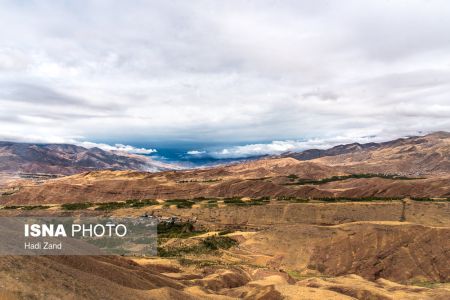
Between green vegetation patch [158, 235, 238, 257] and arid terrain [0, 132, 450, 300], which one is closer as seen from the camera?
arid terrain [0, 132, 450, 300]

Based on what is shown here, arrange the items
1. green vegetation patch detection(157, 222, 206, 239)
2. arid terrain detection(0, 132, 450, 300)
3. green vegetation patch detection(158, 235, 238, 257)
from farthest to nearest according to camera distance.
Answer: green vegetation patch detection(157, 222, 206, 239), green vegetation patch detection(158, 235, 238, 257), arid terrain detection(0, 132, 450, 300)

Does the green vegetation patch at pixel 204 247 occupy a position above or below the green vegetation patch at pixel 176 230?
above

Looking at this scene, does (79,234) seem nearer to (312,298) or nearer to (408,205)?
(312,298)

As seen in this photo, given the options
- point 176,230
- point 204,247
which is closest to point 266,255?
point 204,247

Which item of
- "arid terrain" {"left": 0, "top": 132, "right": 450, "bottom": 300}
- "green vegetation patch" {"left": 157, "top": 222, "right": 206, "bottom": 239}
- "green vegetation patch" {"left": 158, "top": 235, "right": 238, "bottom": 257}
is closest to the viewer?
"arid terrain" {"left": 0, "top": 132, "right": 450, "bottom": 300}

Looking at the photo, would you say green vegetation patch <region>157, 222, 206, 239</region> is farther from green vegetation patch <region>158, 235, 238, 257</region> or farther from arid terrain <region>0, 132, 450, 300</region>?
green vegetation patch <region>158, 235, 238, 257</region>

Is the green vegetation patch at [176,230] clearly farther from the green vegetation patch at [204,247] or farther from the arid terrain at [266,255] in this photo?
the green vegetation patch at [204,247]

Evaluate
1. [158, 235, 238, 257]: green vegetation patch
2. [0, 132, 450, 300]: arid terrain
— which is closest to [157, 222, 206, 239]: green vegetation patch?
[0, 132, 450, 300]: arid terrain

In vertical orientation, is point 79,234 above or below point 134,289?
below

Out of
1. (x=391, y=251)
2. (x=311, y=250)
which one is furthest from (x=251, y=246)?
(x=391, y=251)

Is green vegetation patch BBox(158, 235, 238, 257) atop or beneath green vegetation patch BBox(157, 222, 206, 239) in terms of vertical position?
atop

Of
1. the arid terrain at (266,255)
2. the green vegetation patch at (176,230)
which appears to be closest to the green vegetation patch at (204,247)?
the arid terrain at (266,255)
